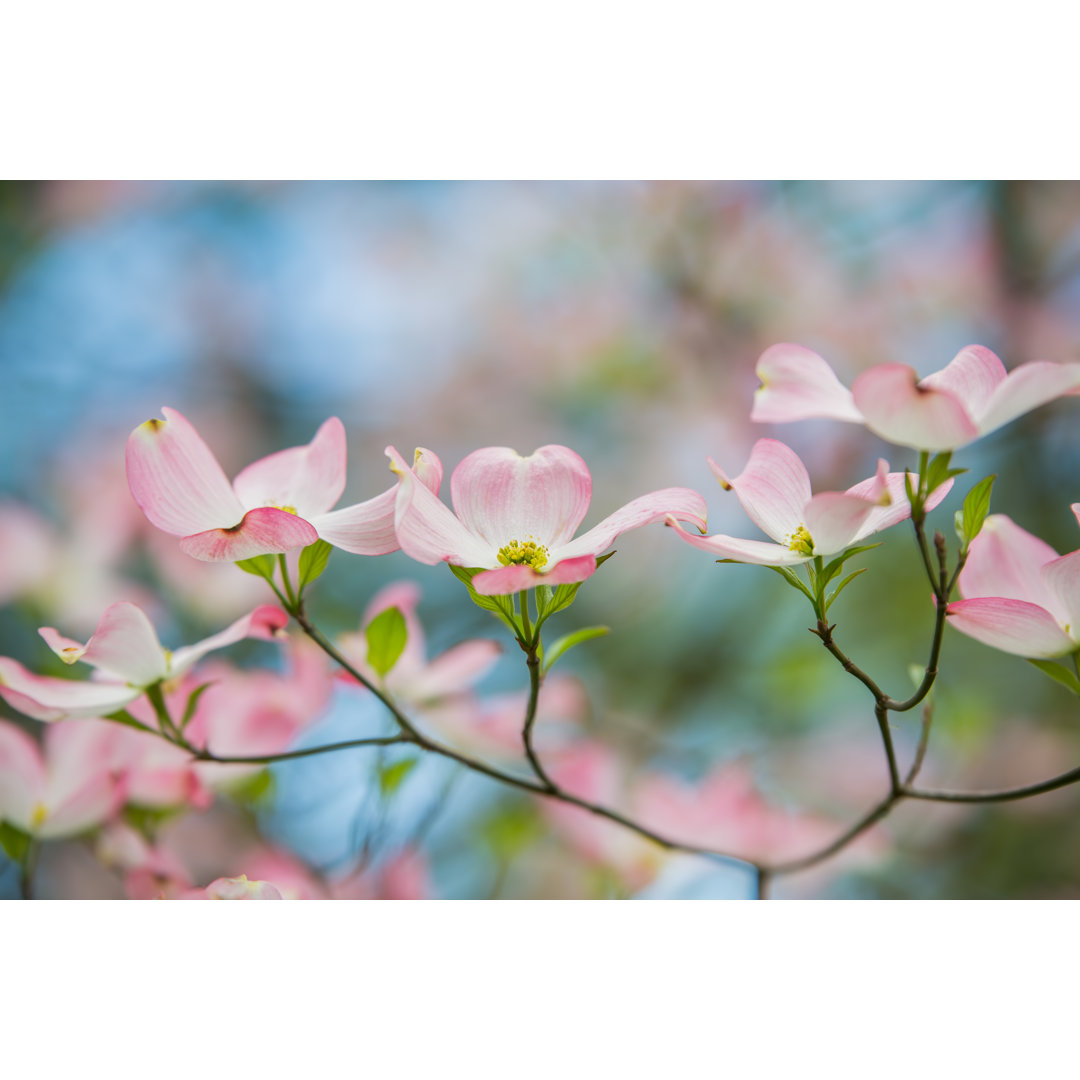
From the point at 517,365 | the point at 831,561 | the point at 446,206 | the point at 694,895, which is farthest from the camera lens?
the point at 517,365

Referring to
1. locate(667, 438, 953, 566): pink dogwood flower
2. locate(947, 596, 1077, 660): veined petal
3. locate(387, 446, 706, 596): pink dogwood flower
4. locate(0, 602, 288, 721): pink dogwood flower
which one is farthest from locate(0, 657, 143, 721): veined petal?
locate(947, 596, 1077, 660): veined petal

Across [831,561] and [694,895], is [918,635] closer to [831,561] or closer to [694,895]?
[694,895]

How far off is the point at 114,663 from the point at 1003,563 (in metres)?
0.47

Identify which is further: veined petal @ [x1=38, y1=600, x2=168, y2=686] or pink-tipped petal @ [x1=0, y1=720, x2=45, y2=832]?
pink-tipped petal @ [x1=0, y1=720, x2=45, y2=832]

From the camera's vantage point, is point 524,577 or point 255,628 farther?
point 255,628

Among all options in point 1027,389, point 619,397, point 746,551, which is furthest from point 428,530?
point 619,397

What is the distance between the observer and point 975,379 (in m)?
0.35

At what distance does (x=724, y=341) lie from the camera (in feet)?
3.83

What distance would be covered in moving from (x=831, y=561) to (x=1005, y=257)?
0.96 metres

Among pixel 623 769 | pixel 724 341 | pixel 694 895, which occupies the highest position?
pixel 724 341

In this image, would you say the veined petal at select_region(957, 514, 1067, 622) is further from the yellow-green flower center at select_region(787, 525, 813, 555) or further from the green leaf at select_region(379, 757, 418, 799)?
the green leaf at select_region(379, 757, 418, 799)

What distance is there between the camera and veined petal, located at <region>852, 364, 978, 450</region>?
31 cm

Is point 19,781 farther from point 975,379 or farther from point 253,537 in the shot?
point 975,379
